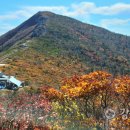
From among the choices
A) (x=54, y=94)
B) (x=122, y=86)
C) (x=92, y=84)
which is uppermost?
(x=92, y=84)

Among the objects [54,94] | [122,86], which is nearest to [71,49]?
[54,94]

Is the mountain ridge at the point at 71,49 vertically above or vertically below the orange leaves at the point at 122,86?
above

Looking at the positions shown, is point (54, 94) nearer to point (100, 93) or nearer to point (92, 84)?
point (100, 93)

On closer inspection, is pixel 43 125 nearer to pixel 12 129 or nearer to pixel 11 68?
pixel 12 129

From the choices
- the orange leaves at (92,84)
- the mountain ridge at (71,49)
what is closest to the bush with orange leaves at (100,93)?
the orange leaves at (92,84)

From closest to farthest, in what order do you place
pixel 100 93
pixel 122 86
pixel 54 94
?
pixel 122 86 < pixel 100 93 < pixel 54 94

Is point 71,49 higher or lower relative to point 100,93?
higher

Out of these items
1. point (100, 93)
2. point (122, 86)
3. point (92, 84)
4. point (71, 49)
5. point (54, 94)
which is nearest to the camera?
point (122, 86)

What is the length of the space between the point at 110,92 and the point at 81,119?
3225 mm

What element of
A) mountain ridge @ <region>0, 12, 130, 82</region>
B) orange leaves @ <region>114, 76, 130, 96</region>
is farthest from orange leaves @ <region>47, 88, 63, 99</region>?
mountain ridge @ <region>0, 12, 130, 82</region>

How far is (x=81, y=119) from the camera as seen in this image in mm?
28328

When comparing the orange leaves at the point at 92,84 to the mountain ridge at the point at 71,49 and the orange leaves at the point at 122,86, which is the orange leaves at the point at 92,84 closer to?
the orange leaves at the point at 122,86

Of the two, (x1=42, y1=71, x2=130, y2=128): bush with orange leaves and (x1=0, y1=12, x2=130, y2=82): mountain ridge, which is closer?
(x1=42, y1=71, x2=130, y2=128): bush with orange leaves

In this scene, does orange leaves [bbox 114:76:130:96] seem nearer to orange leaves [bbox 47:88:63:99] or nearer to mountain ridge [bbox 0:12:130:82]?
orange leaves [bbox 47:88:63:99]
